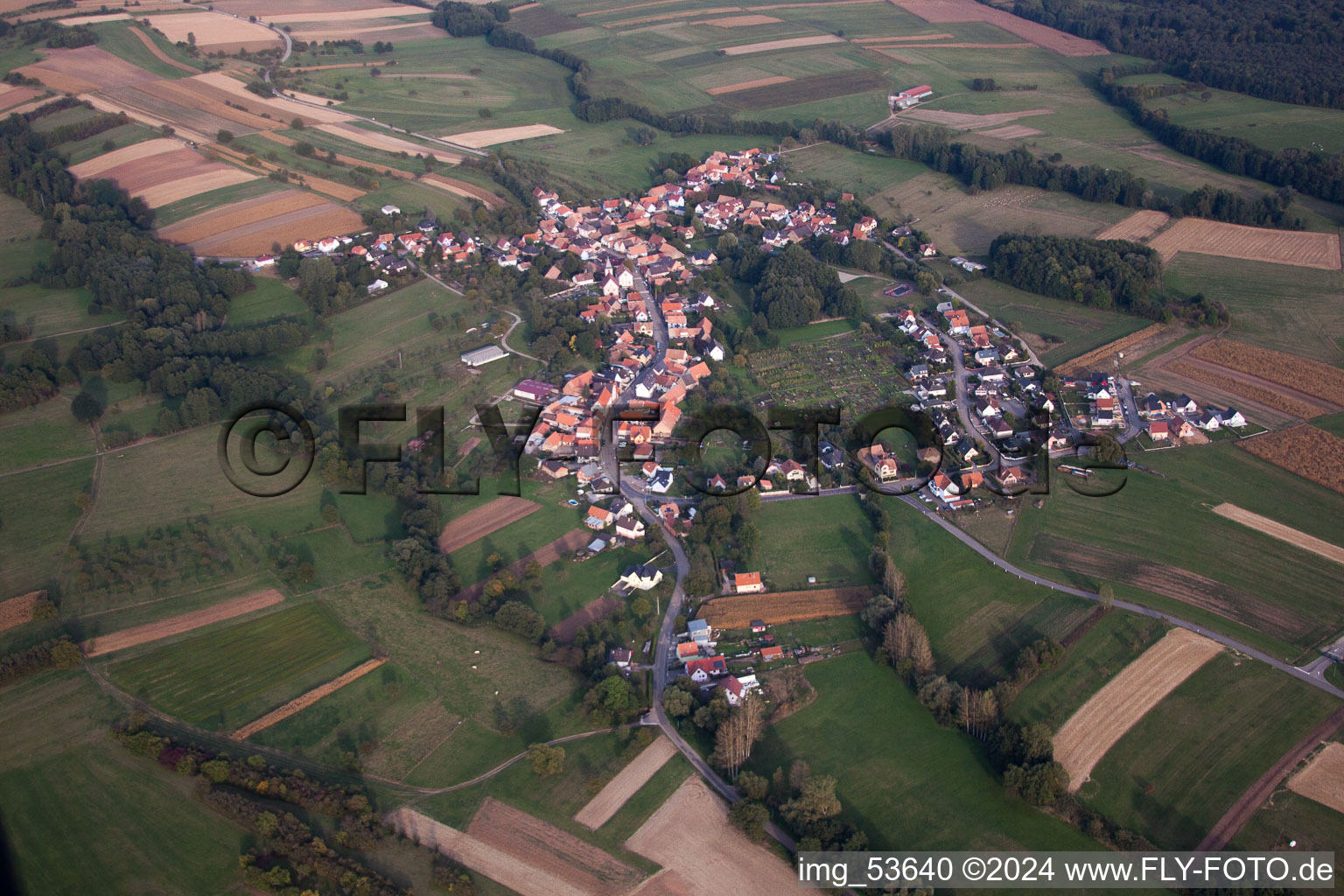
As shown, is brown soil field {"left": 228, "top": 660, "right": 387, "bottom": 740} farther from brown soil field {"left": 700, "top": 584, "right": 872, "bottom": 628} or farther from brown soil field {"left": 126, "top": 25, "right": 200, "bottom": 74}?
brown soil field {"left": 126, "top": 25, "right": 200, "bottom": 74}

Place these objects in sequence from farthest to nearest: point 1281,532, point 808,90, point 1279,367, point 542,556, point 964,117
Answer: point 808,90 → point 964,117 → point 1279,367 → point 542,556 → point 1281,532

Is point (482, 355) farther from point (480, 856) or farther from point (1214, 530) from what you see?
point (1214, 530)

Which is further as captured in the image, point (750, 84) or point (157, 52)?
point (750, 84)

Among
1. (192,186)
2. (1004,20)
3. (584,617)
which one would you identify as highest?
(1004,20)

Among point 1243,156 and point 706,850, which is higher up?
point 1243,156

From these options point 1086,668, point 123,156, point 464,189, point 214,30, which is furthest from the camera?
point 214,30

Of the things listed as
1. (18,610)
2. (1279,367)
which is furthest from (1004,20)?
(18,610)
